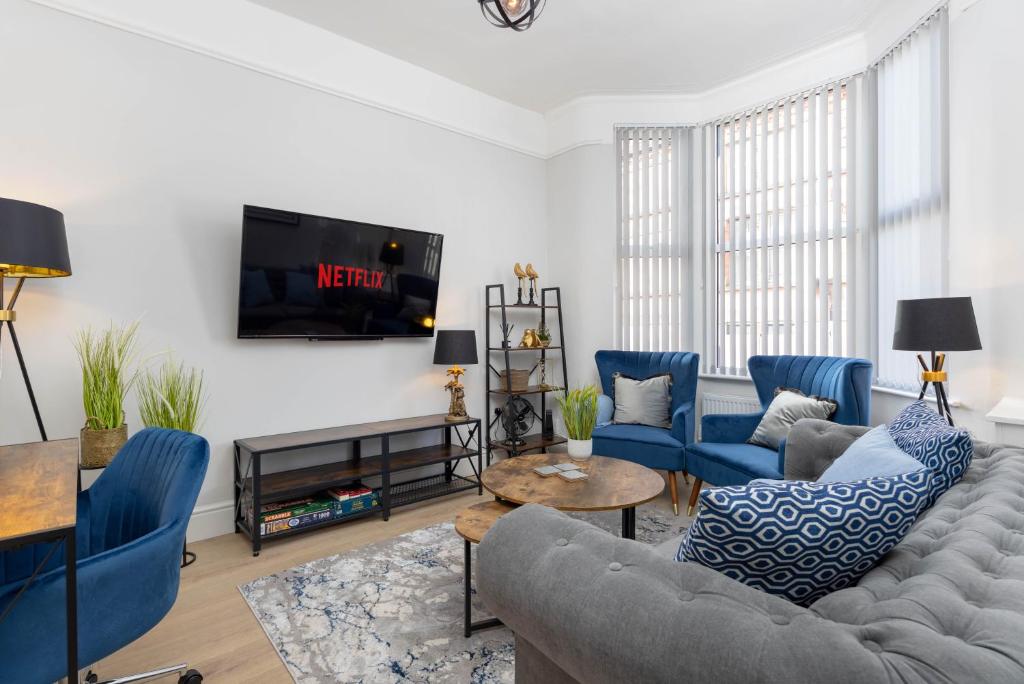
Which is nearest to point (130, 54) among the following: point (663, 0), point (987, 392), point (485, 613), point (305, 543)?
point (305, 543)

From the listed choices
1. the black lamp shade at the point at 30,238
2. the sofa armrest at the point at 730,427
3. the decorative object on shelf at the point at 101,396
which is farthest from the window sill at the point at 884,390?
the black lamp shade at the point at 30,238

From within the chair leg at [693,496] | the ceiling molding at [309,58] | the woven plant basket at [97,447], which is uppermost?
the ceiling molding at [309,58]

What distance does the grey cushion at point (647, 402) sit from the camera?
3.73 metres

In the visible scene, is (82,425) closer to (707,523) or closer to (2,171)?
(2,171)

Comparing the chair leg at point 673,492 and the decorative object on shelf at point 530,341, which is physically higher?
the decorative object on shelf at point 530,341

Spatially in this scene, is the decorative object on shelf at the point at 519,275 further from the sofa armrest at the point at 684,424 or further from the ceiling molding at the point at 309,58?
the sofa armrest at the point at 684,424

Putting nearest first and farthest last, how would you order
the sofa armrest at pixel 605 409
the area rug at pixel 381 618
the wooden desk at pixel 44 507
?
the wooden desk at pixel 44 507
the area rug at pixel 381 618
the sofa armrest at pixel 605 409

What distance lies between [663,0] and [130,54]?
9.95ft

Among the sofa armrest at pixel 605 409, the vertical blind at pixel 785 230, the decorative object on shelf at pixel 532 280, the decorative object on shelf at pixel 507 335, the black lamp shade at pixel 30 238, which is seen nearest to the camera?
the black lamp shade at pixel 30 238

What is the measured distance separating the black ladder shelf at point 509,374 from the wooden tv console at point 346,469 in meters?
0.40

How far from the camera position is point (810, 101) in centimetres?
373

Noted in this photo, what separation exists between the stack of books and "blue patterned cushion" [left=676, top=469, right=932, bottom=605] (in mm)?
2558

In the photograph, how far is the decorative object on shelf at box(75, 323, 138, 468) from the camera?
2.32 m

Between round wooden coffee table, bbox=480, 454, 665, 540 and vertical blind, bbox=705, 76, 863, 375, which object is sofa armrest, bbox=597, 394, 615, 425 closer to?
vertical blind, bbox=705, 76, 863, 375
